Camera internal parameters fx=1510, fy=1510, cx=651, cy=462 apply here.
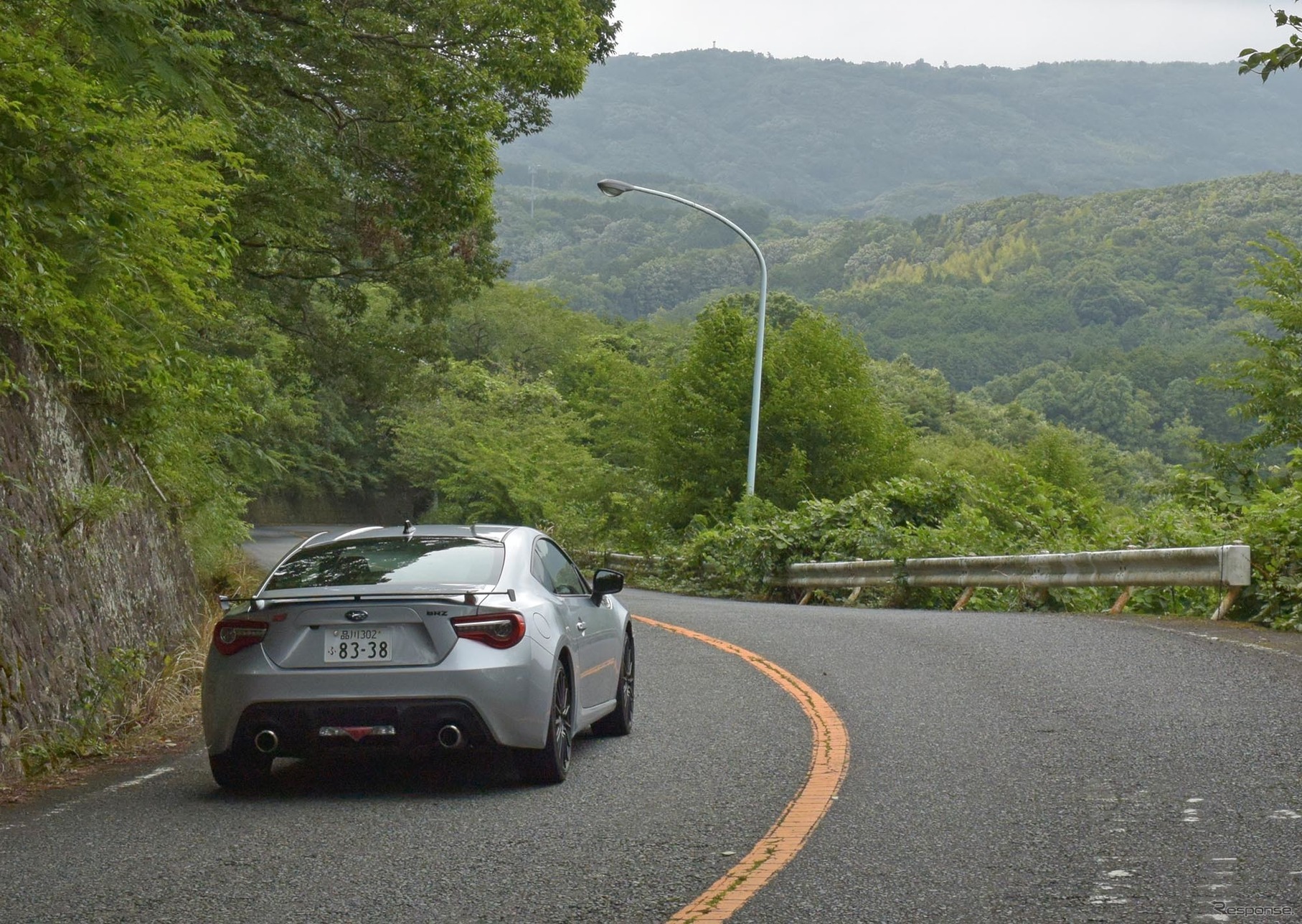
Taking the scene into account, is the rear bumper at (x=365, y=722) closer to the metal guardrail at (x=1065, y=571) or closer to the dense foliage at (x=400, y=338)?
the dense foliage at (x=400, y=338)

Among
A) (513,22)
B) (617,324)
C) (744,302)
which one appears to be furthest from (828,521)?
(617,324)

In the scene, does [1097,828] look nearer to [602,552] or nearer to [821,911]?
[821,911]

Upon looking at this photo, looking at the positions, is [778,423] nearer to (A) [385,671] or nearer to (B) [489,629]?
(B) [489,629]

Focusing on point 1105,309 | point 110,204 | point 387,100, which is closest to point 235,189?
point 110,204

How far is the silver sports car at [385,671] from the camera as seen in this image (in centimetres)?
753

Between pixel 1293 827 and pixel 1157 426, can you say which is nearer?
pixel 1293 827

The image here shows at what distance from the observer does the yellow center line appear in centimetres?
537

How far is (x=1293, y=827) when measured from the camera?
6250mm

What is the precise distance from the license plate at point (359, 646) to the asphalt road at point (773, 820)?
737 mm

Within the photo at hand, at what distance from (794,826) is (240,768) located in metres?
3.05

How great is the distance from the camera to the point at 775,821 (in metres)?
6.81

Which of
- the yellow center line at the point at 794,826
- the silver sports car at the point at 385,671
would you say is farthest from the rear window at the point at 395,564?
the yellow center line at the point at 794,826

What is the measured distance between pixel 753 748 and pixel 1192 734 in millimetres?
2497

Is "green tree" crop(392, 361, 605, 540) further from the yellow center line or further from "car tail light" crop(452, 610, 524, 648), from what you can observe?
"car tail light" crop(452, 610, 524, 648)
